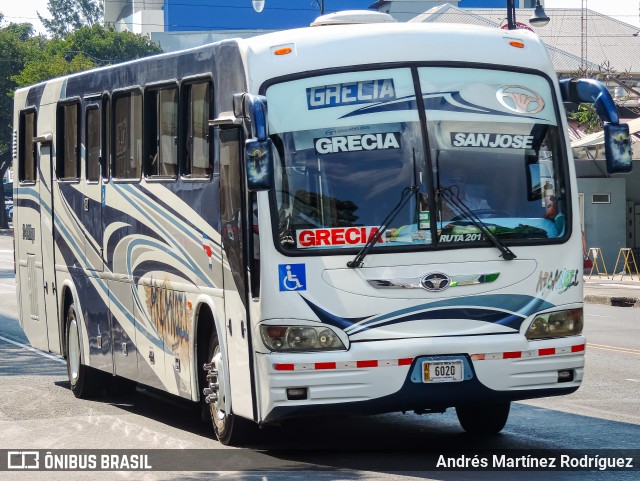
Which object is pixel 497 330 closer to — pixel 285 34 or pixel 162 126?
pixel 285 34

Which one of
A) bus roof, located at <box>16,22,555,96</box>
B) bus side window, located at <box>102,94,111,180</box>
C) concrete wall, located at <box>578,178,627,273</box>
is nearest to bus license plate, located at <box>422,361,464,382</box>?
bus roof, located at <box>16,22,555,96</box>

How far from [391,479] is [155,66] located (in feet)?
15.8

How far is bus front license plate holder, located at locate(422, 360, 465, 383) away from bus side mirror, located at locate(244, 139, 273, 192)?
1640 millimetres

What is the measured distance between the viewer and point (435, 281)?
31.2 feet

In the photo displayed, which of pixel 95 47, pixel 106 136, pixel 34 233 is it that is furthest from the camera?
pixel 95 47

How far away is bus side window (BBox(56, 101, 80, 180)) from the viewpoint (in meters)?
14.5

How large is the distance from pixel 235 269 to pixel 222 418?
134cm

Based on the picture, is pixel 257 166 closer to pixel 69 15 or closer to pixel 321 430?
pixel 321 430

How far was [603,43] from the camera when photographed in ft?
300

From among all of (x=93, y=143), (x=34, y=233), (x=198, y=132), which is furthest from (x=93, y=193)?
(x=198, y=132)

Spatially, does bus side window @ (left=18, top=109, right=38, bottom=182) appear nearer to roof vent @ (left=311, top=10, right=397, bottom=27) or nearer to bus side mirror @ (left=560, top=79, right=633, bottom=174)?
roof vent @ (left=311, top=10, right=397, bottom=27)

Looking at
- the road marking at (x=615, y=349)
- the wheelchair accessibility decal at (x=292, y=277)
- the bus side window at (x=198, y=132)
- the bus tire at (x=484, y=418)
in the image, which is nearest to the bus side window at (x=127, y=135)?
the bus side window at (x=198, y=132)

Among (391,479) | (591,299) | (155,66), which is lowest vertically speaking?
(591,299)

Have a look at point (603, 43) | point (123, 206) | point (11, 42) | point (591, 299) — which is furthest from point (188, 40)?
point (123, 206)
